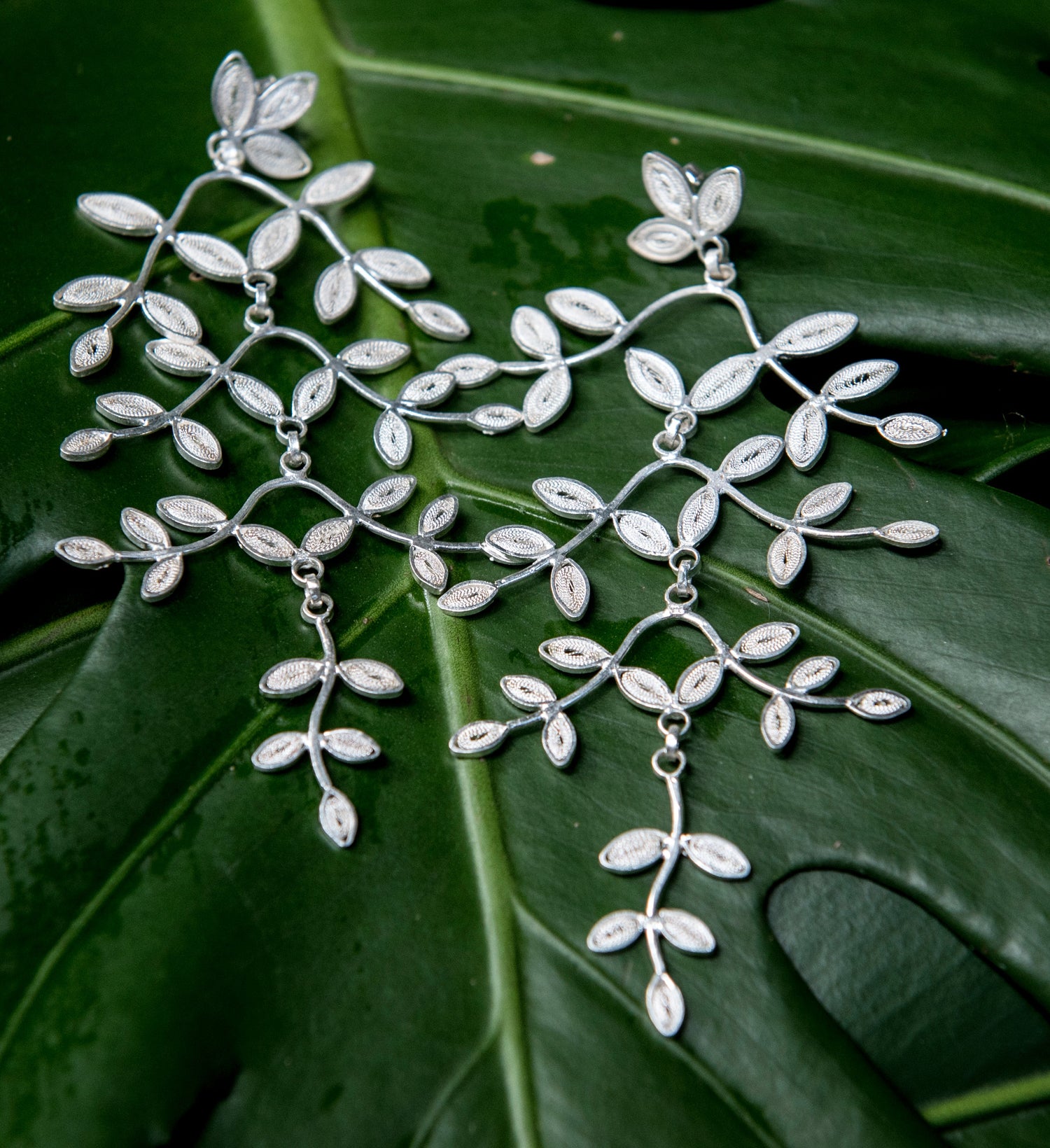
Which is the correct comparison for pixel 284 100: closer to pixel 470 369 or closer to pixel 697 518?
pixel 470 369

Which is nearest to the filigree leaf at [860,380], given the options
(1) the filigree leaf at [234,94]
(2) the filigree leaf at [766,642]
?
(2) the filigree leaf at [766,642]

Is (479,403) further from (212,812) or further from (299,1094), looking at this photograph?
(299,1094)

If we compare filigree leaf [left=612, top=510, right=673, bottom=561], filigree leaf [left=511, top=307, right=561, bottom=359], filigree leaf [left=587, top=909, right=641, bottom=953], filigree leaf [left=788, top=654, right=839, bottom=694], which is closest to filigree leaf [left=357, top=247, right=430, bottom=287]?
filigree leaf [left=511, top=307, right=561, bottom=359]

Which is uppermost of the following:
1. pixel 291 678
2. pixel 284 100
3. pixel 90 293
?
pixel 284 100

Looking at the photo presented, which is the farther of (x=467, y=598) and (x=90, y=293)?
(x=90, y=293)

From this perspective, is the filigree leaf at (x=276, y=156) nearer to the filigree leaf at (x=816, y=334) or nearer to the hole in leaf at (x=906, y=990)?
the filigree leaf at (x=816, y=334)

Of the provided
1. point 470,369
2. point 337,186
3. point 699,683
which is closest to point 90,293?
point 337,186

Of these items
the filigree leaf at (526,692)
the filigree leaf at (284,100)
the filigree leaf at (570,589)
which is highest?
the filigree leaf at (284,100)

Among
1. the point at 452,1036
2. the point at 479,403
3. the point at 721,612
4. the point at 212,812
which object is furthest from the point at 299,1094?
the point at 479,403
